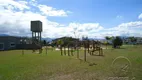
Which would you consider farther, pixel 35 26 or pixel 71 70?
pixel 35 26

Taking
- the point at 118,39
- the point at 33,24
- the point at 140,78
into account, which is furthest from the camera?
the point at 33,24

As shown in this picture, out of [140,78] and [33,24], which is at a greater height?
[33,24]

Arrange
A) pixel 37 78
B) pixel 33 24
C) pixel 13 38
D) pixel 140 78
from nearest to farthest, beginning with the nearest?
pixel 140 78 → pixel 37 78 → pixel 13 38 → pixel 33 24

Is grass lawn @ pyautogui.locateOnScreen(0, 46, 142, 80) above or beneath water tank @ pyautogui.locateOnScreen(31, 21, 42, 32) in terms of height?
beneath

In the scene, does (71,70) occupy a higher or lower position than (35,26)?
lower

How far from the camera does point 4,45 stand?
6303 centimetres

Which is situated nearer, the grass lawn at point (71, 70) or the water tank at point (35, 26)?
the grass lawn at point (71, 70)

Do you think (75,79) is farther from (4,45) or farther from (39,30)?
(39,30)

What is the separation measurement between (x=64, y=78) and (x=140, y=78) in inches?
174

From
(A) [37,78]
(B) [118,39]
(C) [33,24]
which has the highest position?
(C) [33,24]

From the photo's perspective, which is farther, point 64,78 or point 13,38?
point 13,38

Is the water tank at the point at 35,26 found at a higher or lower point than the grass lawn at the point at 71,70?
higher

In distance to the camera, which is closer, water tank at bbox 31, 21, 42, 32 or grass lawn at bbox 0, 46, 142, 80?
grass lawn at bbox 0, 46, 142, 80

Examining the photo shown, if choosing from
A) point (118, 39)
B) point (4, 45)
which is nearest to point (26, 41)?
point (4, 45)
